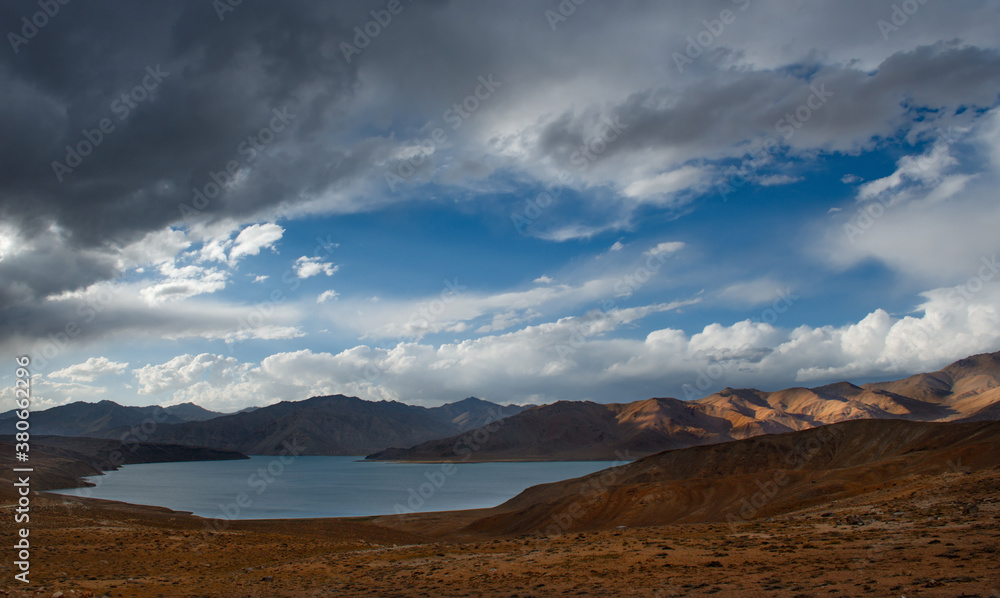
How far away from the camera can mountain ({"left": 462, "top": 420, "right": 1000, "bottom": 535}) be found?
4653 centimetres

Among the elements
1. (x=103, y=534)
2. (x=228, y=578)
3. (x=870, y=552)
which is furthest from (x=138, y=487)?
(x=870, y=552)

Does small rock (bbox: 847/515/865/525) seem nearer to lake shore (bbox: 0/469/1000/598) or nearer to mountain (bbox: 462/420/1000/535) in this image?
lake shore (bbox: 0/469/1000/598)

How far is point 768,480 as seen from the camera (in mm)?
55656

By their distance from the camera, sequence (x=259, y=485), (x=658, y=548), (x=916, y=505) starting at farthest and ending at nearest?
1. (x=259, y=485)
2. (x=916, y=505)
3. (x=658, y=548)

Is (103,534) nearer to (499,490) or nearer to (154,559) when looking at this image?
(154,559)

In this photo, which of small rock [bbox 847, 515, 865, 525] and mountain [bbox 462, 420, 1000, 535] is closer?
small rock [bbox 847, 515, 865, 525]

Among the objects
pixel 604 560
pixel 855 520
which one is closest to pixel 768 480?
pixel 855 520

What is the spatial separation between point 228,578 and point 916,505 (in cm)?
3241

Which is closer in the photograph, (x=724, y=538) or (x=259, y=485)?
(x=724, y=538)

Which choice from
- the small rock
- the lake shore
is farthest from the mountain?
the lake shore

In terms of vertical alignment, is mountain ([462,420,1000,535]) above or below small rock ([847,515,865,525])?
below

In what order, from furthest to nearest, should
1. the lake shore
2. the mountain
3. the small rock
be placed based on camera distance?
the mountain
the small rock
the lake shore

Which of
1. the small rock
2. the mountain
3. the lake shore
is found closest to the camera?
the lake shore

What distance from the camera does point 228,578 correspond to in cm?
2508
